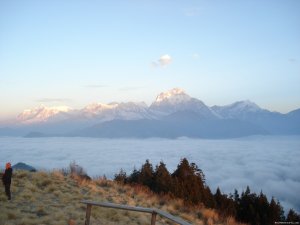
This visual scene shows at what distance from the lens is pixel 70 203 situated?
16.8 meters

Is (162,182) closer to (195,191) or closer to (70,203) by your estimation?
(195,191)

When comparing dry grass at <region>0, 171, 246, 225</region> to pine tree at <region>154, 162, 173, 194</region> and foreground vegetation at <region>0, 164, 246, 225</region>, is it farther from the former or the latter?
pine tree at <region>154, 162, 173, 194</region>

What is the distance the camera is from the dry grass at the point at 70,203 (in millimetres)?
13593

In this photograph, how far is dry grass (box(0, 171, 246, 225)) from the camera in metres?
13.6

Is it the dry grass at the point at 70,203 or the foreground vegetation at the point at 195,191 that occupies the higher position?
the dry grass at the point at 70,203

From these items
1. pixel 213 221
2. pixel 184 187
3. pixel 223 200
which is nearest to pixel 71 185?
pixel 213 221

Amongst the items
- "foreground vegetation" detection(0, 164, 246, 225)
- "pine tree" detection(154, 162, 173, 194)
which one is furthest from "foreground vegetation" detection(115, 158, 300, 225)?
"foreground vegetation" detection(0, 164, 246, 225)

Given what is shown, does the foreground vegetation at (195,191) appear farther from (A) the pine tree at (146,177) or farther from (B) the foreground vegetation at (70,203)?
(B) the foreground vegetation at (70,203)

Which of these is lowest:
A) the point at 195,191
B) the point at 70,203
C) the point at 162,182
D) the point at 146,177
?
the point at 195,191

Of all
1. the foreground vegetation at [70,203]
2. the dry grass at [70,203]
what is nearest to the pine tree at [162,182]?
the foreground vegetation at [70,203]

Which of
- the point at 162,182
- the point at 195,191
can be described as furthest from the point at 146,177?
the point at 195,191

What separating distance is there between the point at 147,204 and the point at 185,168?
29169 millimetres

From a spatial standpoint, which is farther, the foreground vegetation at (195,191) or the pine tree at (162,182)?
the pine tree at (162,182)

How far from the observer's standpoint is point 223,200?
49062 mm
